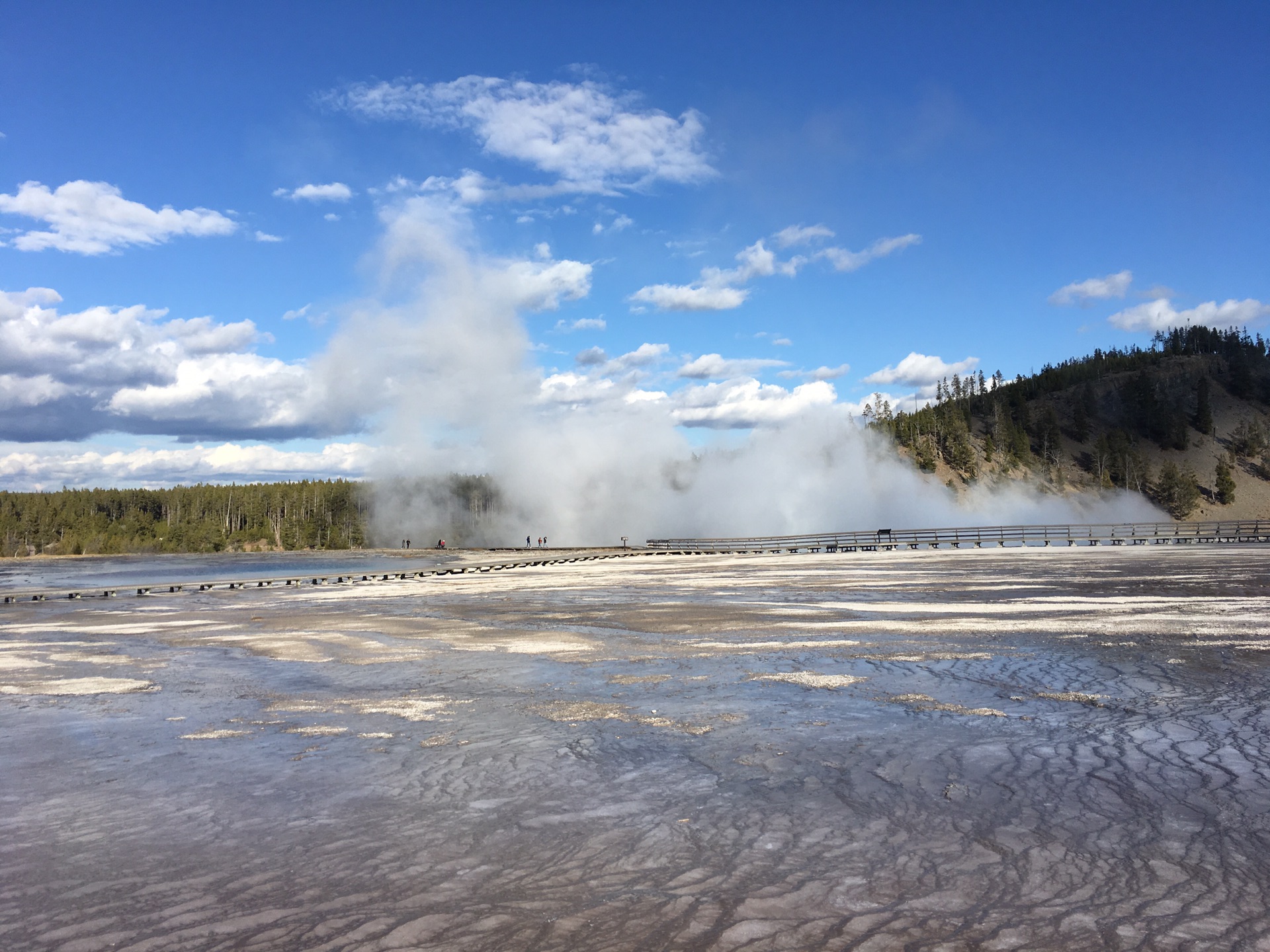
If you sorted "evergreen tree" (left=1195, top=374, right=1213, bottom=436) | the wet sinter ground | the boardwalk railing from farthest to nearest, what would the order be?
"evergreen tree" (left=1195, top=374, right=1213, bottom=436) < the boardwalk railing < the wet sinter ground

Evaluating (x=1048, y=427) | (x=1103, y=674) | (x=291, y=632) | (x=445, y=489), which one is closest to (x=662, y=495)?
(x=445, y=489)

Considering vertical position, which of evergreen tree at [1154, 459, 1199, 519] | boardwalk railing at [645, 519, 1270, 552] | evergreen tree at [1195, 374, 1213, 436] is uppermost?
evergreen tree at [1195, 374, 1213, 436]

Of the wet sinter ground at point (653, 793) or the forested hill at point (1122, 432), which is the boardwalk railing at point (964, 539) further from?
the forested hill at point (1122, 432)

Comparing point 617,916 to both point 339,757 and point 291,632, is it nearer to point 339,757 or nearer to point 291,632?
point 339,757

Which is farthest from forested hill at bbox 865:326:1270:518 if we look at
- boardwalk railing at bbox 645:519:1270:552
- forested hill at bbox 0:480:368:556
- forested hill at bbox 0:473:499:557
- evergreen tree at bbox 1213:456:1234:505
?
forested hill at bbox 0:480:368:556

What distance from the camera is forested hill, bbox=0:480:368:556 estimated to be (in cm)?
14362

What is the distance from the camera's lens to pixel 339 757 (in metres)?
8.98

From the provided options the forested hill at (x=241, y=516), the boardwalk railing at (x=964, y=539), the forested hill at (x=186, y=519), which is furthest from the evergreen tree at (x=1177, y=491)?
the forested hill at (x=186, y=519)

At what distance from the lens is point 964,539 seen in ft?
225

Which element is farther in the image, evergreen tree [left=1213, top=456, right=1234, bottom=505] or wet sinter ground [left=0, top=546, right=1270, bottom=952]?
evergreen tree [left=1213, top=456, right=1234, bottom=505]

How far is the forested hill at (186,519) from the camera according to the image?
143625mm

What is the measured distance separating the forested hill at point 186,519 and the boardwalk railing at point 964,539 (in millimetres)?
83818

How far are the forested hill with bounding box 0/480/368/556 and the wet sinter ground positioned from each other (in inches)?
5243

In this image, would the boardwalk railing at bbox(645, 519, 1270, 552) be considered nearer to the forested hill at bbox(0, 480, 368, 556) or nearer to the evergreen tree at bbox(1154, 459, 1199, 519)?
the evergreen tree at bbox(1154, 459, 1199, 519)
